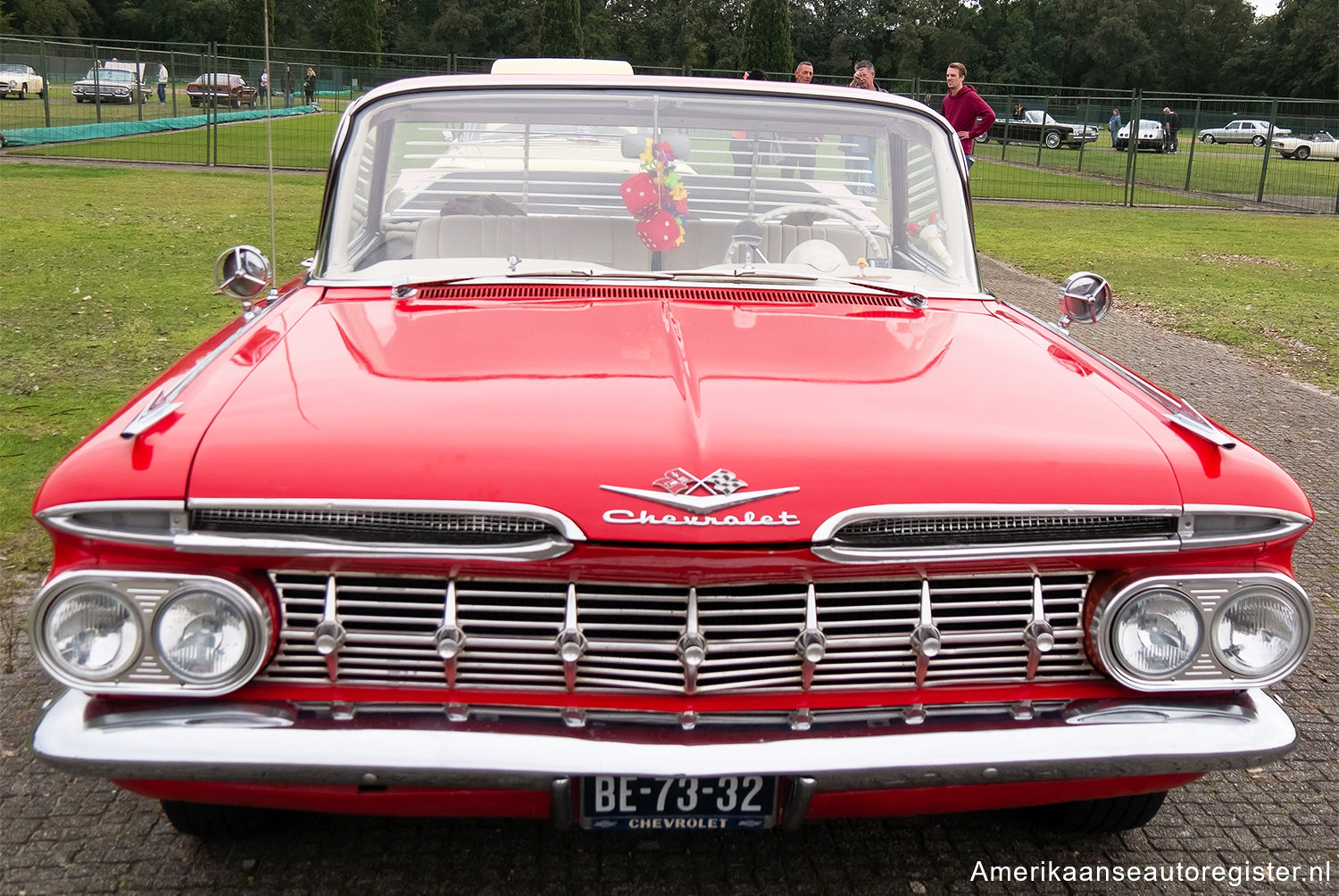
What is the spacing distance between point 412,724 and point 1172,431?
62.3 inches

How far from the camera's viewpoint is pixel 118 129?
2409cm

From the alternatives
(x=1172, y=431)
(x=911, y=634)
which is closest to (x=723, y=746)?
(x=911, y=634)

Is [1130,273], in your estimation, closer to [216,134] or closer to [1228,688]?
[1228,688]

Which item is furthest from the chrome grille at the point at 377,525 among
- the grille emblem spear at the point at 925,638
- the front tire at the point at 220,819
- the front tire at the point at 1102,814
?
the front tire at the point at 1102,814

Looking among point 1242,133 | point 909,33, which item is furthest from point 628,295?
point 909,33

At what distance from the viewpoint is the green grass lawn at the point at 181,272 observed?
652 centimetres

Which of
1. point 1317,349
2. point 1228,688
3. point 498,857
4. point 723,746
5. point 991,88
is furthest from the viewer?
point 991,88

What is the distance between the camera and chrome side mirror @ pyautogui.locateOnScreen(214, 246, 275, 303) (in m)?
3.35

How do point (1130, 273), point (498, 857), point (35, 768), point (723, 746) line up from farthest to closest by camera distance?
1. point (1130, 273)
2. point (35, 768)
3. point (498, 857)
4. point (723, 746)

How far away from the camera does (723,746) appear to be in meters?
2.13

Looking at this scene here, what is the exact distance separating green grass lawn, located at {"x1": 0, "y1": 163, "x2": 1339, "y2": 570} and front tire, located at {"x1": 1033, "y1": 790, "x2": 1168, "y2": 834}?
3602 millimetres

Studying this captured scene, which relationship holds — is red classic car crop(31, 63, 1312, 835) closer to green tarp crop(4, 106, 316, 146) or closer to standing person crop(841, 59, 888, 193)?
standing person crop(841, 59, 888, 193)

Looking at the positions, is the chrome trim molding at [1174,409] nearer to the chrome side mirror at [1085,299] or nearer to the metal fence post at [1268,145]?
the chrome side mirror at [1085,299]

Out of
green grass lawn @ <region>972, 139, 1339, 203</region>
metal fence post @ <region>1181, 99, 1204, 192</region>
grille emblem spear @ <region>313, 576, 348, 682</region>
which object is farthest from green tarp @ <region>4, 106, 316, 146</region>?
grille emblem spear @ <region>313, 576, 348, 682</region>
